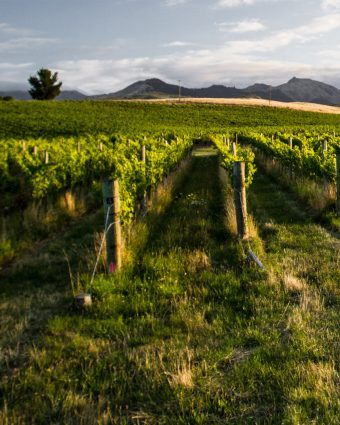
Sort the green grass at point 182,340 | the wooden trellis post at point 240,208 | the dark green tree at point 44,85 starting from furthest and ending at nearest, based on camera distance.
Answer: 1. the dark green tree at point 44,85
2. the wooden trellis post at point 240,208
3. the green grass at point 182,340

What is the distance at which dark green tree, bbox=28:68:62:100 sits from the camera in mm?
90812

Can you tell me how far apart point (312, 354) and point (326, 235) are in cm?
459

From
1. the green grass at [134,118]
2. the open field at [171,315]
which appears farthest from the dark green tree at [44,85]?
the open field at [171,315]

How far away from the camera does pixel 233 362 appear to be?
3846 millimetres

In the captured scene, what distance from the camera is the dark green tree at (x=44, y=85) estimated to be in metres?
90.8

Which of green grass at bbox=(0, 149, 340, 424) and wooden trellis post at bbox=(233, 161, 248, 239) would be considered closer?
green grass at bbox=(0, 149, 340, 424)

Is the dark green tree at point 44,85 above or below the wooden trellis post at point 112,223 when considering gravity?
above

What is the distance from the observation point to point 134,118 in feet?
195

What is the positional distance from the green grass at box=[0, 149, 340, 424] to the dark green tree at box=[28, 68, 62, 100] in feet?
305

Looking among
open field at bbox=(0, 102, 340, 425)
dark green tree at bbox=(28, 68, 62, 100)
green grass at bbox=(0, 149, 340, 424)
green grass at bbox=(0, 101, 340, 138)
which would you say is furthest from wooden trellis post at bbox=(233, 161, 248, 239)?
dark green tree at bbox=(28, 68, 62, 100)

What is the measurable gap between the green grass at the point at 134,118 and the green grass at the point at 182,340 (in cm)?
3553

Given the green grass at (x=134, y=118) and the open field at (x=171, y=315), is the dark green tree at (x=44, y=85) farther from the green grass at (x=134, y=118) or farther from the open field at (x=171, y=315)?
the open field at (x=171, y=315)

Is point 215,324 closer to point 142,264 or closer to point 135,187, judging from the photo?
point 142,264

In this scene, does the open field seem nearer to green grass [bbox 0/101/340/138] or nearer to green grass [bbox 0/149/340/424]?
green grass [bbox 0/149/340/424]
